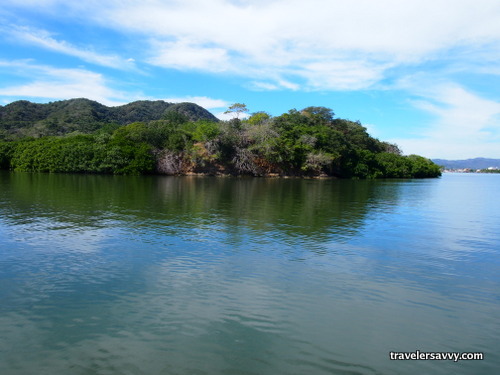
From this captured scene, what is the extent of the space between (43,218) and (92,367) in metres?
14.0

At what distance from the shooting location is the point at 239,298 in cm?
855

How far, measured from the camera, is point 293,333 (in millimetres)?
7008

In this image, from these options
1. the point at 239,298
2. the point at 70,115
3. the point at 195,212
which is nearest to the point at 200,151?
the point at 195,212

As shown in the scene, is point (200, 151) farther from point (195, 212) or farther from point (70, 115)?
point (70, 115)

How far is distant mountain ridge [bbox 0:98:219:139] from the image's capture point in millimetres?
100125

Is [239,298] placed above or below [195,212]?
below

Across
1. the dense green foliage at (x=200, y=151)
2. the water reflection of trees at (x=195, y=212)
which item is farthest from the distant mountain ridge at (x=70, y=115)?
the water reflection of trees at (x=195, y=212)

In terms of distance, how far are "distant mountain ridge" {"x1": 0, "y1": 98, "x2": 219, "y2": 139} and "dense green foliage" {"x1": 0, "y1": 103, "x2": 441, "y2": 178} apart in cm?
2887

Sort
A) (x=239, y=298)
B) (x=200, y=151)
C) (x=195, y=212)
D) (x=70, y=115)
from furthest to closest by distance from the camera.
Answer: (x=70, y=115) < (x=200, y=151) < (x=195, y=212) < (x=239, y=298)

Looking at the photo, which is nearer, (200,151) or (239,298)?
(239,298)

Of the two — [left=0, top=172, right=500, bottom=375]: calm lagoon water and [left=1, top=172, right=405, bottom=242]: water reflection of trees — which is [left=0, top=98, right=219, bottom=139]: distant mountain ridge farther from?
[left=0, top=172, right=500, bottom=375]: calm lagoon water

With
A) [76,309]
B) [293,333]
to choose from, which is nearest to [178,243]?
[76,309]

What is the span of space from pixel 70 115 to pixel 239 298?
12475 centimetres

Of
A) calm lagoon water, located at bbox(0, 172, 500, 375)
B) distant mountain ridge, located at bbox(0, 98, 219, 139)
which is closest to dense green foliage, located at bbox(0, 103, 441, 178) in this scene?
distant mountain ridge, located at bbox(0, 98, 219, 139)
